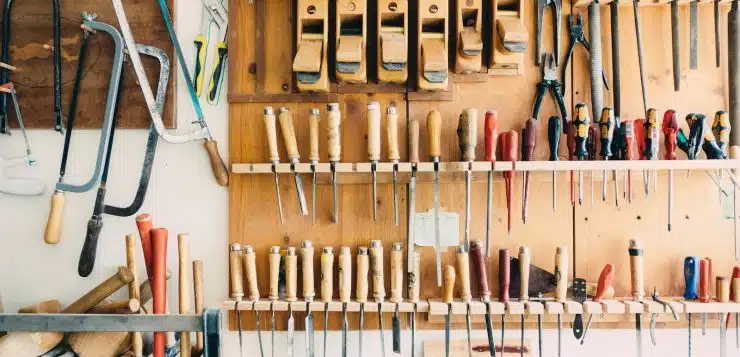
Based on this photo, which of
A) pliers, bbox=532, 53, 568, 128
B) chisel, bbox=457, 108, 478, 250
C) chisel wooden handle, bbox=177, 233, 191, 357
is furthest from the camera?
pliers, bbox=532, 53, 568, 128

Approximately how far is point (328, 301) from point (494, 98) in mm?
978

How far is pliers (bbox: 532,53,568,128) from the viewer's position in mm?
1988

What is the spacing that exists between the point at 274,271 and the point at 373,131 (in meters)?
0.62

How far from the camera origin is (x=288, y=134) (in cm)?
193

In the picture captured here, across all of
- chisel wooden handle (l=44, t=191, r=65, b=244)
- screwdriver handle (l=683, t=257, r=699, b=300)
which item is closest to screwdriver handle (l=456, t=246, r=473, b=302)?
screwdriver handle (l=683, t=257, r=699, b=300)

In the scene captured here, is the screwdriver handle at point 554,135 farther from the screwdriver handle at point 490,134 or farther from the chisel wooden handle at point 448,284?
the chisel wooden handle at point 448,284

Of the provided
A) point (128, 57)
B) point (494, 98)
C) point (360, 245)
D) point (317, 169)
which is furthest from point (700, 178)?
point (128, 57)

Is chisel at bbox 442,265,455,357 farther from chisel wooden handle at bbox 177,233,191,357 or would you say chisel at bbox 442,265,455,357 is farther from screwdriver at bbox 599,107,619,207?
chisel wooden handle at bbox 177,233,191,357

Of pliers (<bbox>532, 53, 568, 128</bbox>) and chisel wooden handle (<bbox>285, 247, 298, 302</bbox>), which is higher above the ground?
pliers (<bbox>532, 53, 568, 128</bbox>)

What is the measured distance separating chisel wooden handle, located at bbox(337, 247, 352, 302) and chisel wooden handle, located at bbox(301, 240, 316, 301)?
4.1 inches

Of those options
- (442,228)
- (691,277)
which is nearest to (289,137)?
(442,228)

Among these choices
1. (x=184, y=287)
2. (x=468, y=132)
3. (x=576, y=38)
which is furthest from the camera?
(x=576, y=38)

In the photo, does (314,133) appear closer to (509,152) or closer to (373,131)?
(373,131)

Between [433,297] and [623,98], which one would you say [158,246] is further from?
[623,98]
